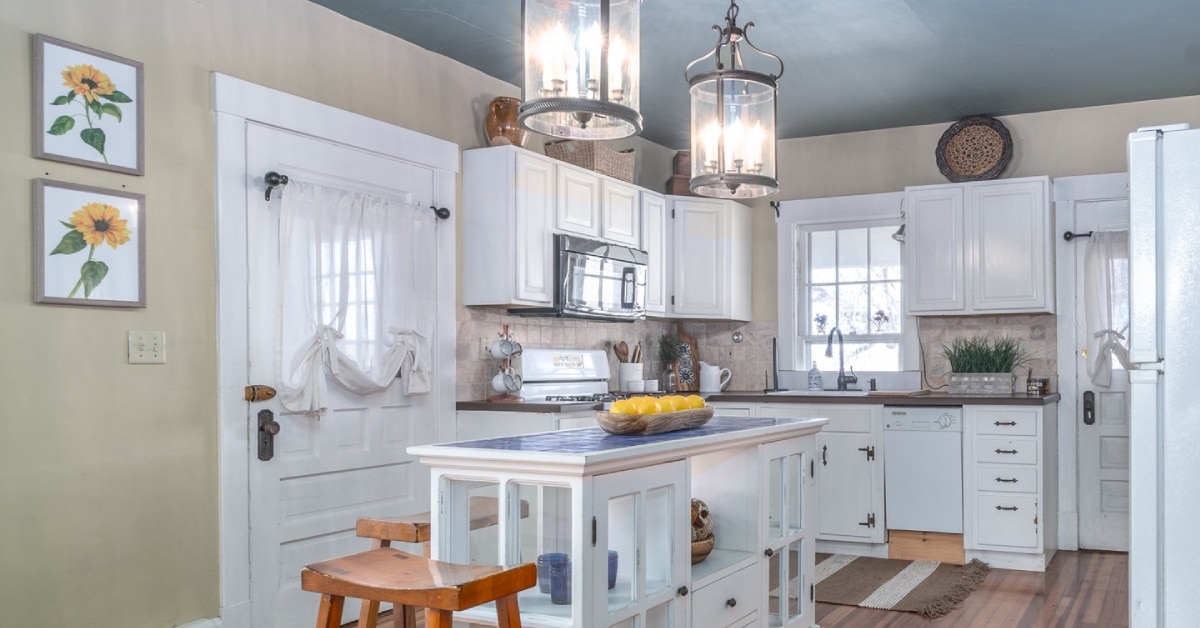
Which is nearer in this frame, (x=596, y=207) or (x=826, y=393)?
(x=596, y=207)

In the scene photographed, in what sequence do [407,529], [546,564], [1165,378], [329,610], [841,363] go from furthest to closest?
[841,363] < [407,529] < [546,564] < [329,610] < [1165,378]

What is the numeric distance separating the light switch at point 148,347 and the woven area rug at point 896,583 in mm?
3042

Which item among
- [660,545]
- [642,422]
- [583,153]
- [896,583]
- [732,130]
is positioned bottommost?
[896,583]

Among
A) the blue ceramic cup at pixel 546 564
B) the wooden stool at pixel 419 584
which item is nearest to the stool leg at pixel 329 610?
the wooden stool at pixel 419 584

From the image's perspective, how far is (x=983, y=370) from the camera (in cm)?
571

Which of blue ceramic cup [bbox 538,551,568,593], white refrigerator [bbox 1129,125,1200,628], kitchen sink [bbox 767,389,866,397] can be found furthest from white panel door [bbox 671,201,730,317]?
white refrigerator [bbox 1129,125,1200,628]

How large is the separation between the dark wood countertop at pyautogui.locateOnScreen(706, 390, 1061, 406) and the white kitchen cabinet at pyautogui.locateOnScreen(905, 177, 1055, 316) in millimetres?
557

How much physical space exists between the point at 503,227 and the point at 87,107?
200 cm

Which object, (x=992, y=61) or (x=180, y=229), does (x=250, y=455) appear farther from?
(x=992, y=61)

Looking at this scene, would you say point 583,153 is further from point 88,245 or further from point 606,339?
point 88,245

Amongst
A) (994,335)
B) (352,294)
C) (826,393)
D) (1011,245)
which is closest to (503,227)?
(352,294)

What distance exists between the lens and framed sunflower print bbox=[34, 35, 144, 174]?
9.96ft

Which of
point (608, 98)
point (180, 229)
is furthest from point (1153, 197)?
point (180, 229)

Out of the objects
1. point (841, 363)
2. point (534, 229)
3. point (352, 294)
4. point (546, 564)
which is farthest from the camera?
point (841, 363)
